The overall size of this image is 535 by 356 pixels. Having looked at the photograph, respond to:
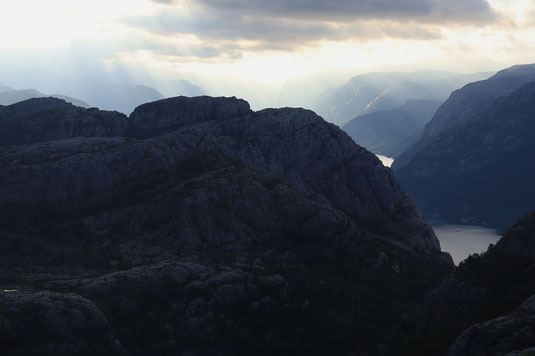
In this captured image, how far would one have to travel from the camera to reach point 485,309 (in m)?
65.2

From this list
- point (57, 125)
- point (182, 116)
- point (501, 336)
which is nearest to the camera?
point (501, 336)

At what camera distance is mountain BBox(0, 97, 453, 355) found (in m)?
86.8

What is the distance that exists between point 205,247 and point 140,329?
3548cm

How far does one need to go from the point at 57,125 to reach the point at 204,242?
93117 millimetres

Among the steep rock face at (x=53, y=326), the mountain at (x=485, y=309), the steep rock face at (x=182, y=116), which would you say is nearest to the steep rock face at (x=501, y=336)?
the mountain at (x=485, y=309)

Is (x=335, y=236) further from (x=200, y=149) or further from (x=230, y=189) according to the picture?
(x=200, y=149)

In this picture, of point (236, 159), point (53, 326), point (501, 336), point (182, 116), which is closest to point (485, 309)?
point (501, 336)

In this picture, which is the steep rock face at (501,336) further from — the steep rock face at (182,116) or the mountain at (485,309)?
the steep rock face at (182,116)

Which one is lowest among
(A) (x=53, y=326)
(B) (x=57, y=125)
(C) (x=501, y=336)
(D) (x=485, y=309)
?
(A) (x=53, y=326)

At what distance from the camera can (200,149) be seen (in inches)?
6161

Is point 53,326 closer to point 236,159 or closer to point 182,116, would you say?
point 236,159

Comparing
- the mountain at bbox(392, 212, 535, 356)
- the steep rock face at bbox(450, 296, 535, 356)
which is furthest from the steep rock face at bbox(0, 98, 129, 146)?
the steep rock face at bbox(450, 296, 535, 356)

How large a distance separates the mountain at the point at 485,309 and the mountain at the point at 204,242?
12773 mm

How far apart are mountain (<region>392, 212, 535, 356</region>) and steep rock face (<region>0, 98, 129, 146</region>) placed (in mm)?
142142
